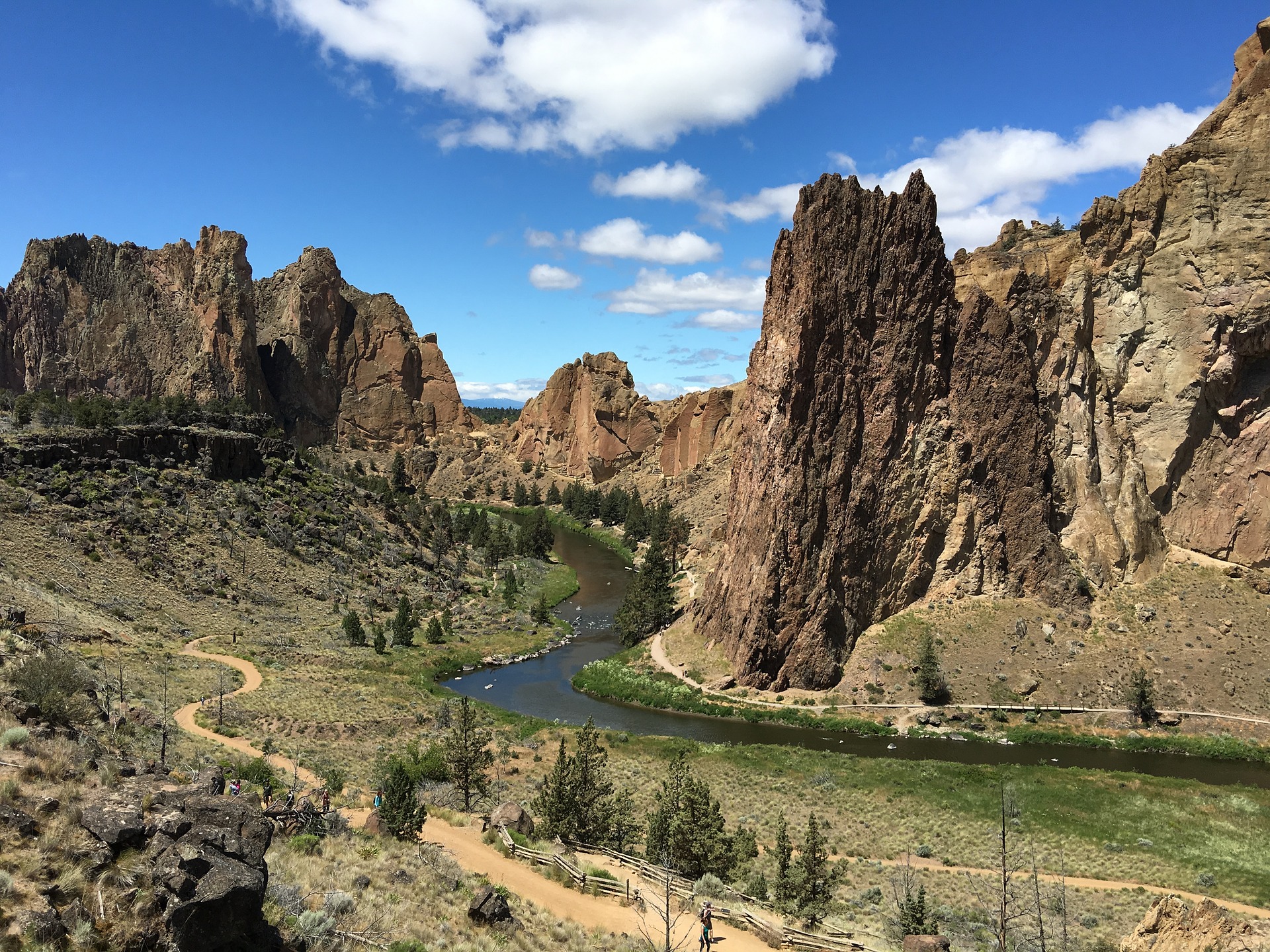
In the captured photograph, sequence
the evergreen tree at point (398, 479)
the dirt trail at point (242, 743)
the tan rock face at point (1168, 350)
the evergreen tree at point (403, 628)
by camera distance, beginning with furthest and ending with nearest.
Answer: the evergreen tree at point (398, 479), the evergreen tree at point (403, 628), the tan rock face at point (1168, 350), the dirt trail at point (242, 743)

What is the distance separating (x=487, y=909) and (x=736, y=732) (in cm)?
3212

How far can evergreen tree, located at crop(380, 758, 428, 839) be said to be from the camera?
20672 mm

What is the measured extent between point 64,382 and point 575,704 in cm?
10928

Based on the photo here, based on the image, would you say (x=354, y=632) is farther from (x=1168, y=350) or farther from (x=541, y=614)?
(x=1168, y=350)

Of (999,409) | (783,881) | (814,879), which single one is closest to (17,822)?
(783,881)

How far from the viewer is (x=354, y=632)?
55375 mm

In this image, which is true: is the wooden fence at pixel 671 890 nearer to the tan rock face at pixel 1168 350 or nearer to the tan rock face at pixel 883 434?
the tan rock face at pixel 883 434

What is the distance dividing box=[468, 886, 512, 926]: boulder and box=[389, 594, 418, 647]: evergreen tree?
4464 cm

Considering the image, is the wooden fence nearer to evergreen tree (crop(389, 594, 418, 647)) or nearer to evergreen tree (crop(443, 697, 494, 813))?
evergreen tree (crop(443, 697, 494, 813))

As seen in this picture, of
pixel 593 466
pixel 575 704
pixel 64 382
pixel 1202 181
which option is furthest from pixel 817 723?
pixel 64 382

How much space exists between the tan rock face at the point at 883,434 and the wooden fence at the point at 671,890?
29.5 m

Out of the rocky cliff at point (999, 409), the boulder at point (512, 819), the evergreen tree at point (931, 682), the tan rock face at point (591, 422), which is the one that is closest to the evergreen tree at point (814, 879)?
the boulder at point (512, 819)

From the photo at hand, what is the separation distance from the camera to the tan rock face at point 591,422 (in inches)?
5984

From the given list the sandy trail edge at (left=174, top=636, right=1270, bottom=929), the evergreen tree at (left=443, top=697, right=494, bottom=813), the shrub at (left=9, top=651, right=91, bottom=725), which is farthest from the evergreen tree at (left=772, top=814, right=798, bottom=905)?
the shrub at (left=9, top=651, right=91, bottom=725)
